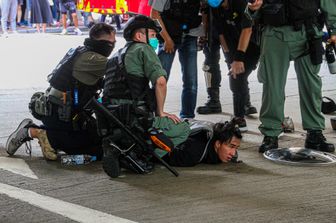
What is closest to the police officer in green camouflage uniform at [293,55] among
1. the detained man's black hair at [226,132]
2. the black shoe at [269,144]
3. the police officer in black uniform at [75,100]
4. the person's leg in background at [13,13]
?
the black shoe at [269,144]

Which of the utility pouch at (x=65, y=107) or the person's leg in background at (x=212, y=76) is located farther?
the person's leg in background at (x=212, y=76)

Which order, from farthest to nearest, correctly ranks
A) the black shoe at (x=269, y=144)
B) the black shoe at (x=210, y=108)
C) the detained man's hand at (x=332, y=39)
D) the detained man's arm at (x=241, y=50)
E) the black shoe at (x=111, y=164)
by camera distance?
the black shoe at (x=210, y=108) < the detained man's arm at (x=241, y=50) < the black shoe at (x=269, y=144) < the detained man's hand at (x=332, y=39) < the black shoe at (x=111, y=164)

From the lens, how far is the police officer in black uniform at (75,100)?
5.93 metres

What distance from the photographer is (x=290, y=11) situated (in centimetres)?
577

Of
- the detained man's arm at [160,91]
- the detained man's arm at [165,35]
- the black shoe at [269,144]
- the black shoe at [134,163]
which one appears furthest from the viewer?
the detained man's arm at [165,35]

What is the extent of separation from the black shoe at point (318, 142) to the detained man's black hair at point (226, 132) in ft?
Answer: 2.76

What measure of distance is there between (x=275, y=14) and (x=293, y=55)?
1.27 feet

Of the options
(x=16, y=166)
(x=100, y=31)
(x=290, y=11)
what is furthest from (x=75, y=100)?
(x=290, y=11)

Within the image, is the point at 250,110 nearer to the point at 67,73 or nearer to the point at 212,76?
the point at 212,76

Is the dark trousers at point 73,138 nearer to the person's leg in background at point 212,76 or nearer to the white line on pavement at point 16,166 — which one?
the white line on pavement at point 16,166

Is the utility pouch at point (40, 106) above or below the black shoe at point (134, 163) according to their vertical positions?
above

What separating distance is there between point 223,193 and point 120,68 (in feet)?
4.61

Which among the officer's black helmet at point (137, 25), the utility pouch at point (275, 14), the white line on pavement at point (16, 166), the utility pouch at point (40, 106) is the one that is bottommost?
the white line on pavement at point (16, 166)

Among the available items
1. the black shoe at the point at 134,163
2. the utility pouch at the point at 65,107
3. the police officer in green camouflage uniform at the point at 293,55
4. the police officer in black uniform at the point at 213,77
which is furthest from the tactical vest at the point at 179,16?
the black shoe at the point at 134,163
